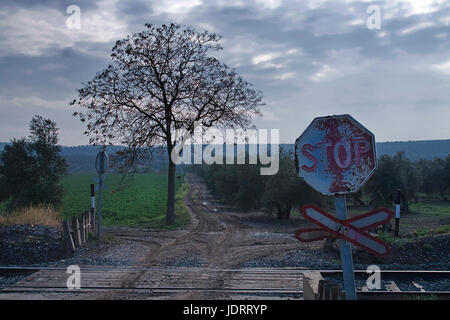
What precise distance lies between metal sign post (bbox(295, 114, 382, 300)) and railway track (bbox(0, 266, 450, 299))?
434 cm

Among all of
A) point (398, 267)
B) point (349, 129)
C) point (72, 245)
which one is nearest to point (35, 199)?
point (72, 245)

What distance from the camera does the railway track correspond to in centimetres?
774

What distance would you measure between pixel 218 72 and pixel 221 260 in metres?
11.4

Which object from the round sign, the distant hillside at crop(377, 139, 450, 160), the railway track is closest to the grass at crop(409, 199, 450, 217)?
the round sign

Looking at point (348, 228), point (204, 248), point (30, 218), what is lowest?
point (204, 248)

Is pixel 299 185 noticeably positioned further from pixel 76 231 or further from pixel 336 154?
pixel 336 154

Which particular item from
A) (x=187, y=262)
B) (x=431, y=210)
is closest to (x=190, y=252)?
(x=187, y=262)

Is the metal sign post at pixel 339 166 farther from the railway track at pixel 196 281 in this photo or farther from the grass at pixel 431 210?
the grass at pixel 431 210

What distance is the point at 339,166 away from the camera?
142 inches

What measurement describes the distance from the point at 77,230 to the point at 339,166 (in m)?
11.0

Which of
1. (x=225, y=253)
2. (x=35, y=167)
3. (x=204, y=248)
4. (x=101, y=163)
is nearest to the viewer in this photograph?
(x=225, y=253)

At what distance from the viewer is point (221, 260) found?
452 inches

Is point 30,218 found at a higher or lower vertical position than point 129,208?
higher

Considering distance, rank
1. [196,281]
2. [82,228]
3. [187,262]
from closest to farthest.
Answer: [196,281] < [187,262] < [82,228]
